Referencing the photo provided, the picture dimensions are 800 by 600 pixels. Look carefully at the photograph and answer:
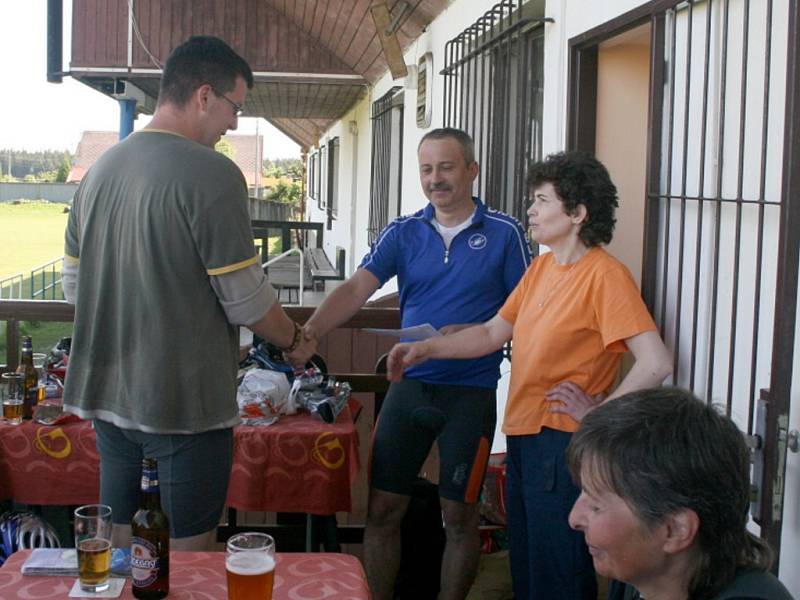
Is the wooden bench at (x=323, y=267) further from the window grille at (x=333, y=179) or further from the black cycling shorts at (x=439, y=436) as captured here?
the black cycling shorts at (x=439, y=436)

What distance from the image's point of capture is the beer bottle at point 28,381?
10.0ft

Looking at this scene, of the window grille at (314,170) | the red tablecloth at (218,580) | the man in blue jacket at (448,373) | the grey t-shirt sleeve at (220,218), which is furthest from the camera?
the window grille at (314,170)

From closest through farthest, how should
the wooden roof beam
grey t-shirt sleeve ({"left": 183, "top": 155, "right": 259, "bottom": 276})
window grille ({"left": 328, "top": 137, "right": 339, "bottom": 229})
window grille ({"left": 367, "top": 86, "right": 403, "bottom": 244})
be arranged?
grey t-shirt sleeve ({"left": 183, "top": 155, "right": 259, "bottom": 276})
the wooden roof beam
window grille ({"left": 367, "top": 86, "right": 403, "bottom": 244})
window grille ({"left": 328, "top": 137, "right": 339, "bottom": 229})

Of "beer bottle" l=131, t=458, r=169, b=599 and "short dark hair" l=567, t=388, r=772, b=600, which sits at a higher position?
"short dark hair" l=567, t=388, r=772, b=600

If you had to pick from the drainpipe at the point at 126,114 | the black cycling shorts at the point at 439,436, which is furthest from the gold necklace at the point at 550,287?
the drainpipe at the point at 126,114

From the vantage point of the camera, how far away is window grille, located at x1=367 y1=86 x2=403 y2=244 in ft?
28.1

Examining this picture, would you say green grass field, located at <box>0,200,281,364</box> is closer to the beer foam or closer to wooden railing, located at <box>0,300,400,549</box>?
wooden railing, located at <box>0,300,400,549</box>

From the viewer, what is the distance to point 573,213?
240cm

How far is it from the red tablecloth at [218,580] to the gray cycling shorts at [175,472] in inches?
15.5

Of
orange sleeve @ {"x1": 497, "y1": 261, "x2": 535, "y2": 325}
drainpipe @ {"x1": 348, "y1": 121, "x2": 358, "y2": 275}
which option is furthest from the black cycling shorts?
drainpipe @ {"x1": 348, "y1": 121, "x2": 358, "y2": 275}

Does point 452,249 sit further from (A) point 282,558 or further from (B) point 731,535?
(B) point 731,535

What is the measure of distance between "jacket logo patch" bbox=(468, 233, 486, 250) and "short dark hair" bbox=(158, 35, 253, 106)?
950 mm

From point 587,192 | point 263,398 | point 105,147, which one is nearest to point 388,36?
point 263,398

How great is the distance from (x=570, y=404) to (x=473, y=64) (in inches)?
125
